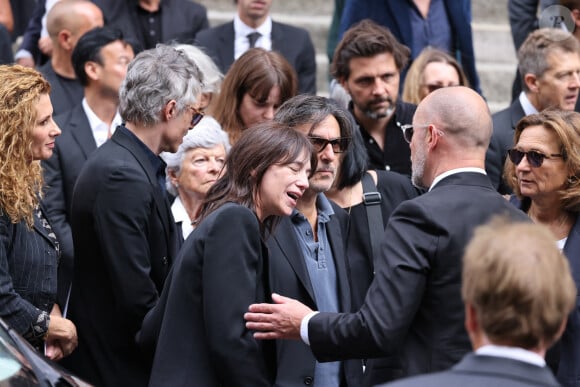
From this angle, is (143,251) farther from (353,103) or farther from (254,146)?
(353,103)

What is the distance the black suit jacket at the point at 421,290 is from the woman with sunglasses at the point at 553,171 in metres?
1.17

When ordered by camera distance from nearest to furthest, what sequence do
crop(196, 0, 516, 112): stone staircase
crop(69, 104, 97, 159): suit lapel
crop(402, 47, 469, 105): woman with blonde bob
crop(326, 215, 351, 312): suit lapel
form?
crop(326, 215, 351, 312): suit lapel → crop(69, 104, 97, 159): suit lapel → crop(402, 47, 469, 105): woman with blonde bob → crop(196, 0, 516, 112): stone staircase

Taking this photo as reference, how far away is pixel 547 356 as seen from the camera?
4652mm

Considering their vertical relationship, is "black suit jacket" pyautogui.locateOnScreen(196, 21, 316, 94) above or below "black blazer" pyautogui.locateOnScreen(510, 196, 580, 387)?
above

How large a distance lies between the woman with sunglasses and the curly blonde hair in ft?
7.39

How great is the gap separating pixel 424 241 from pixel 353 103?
305 cm

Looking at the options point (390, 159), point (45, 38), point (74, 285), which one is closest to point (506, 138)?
point (390, 159)

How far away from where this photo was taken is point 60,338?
487 centimetres

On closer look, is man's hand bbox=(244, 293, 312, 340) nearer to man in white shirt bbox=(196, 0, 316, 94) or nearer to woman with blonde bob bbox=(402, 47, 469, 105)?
woman with blonde bob bbox=(402, 47, 469, 105)

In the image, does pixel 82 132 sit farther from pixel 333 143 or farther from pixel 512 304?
pixel 512 304

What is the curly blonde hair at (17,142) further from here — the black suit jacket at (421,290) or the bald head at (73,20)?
the bald head at (73,20)

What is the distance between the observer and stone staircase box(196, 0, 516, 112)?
10.7m

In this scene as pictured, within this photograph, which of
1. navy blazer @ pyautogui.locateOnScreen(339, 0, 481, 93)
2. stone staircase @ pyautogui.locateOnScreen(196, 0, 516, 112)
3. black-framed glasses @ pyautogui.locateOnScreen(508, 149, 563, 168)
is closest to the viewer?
black-framed glasses @ pyautogui.locateOnScreen(508, 149, 563, 168)

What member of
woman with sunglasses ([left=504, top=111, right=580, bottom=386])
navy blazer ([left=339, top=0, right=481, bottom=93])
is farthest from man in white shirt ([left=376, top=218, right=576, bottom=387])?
navy blazer ([left=339, top=0, right=481, bottom=93])
